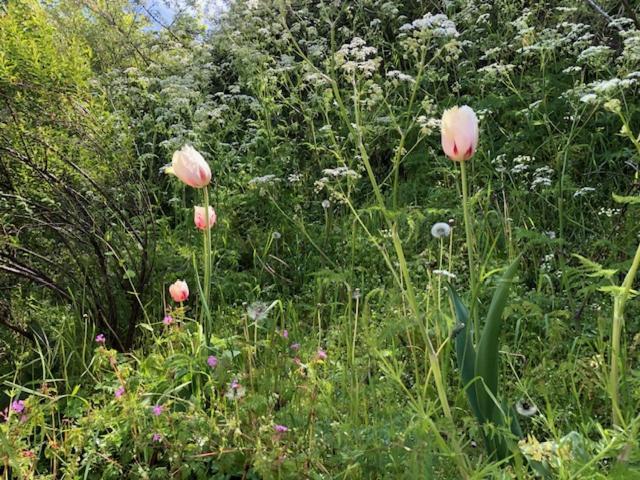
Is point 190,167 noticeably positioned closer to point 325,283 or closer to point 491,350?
point 325,283

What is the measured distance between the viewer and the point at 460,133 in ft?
4.17

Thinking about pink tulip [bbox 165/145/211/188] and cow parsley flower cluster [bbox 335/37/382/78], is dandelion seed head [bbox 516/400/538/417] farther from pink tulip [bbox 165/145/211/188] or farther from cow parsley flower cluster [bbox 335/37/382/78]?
cow parsley flower cluster [bbox 335/37/382/78]

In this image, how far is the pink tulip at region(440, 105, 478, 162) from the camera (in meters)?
1.27

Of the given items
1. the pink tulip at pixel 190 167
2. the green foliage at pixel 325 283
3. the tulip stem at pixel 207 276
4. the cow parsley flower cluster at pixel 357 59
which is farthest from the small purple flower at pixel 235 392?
the cow parsley flower cluster at pixel 357 59

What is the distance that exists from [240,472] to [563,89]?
2.88 metres

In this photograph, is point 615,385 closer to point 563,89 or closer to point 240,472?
point 240,472

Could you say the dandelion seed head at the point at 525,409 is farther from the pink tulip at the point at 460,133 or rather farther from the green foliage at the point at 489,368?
the pink tulip at the point at 460,133

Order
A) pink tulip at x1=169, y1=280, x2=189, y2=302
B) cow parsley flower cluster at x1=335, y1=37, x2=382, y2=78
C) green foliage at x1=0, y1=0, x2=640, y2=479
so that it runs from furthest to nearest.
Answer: cow parsley flower cluster at x1=335, y1=37, x2=382, y2=78 → pink tulip at x1=169, y1=280, x2=189, y2=302 → green foliage at x1=0, y1=0, x2=640, y2=479

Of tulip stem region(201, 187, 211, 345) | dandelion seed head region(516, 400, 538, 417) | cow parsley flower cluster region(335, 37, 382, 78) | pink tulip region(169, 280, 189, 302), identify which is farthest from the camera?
cow parsley flower cluster region(335, 37, 382, 78)

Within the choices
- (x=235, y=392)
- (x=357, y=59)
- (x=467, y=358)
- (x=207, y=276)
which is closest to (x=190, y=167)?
(x=207, y=276)

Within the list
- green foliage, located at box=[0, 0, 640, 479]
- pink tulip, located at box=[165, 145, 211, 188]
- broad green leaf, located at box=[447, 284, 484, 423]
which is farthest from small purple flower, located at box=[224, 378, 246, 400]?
pink tulip, located at box=[165, 145, 211, 188]

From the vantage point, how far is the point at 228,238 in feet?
9.94

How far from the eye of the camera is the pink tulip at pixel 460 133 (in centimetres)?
127

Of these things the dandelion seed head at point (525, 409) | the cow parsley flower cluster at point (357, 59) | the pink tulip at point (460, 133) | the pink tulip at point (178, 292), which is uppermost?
the cow parsley flower cluster at point (357, 59)
